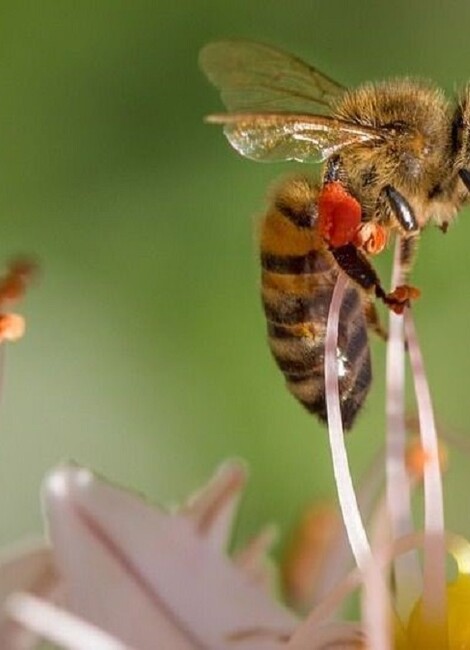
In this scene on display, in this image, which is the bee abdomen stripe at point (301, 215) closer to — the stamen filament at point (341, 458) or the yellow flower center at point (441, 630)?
the stamen filament at point (341, 458)

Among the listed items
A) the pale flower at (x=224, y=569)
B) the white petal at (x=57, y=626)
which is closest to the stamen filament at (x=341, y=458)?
the pale flower at (x=224, y=569)

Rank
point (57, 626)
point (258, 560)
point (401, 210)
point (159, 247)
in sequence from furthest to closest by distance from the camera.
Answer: point (159, 247)
point (258, 560)
point (401, 210)
point (57, 626)

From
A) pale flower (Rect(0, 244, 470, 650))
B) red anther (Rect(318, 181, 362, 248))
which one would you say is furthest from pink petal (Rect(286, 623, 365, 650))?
red anther (Rect(318, 181, 362, 248))

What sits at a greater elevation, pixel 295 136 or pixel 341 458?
pixel 295 136

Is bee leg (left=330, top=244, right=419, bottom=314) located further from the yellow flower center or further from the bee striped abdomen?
the yellow flower center

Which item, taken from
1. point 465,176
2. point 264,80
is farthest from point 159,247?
point 465,176

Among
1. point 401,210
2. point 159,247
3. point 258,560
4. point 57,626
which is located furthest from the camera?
point 159,247

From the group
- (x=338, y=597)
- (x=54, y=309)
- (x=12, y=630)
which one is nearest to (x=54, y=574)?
(x=12, y=630)

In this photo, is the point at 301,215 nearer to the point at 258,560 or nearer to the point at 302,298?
the point at 302,298
